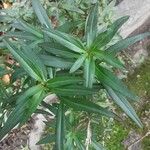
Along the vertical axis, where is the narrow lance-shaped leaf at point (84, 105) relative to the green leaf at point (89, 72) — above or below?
below

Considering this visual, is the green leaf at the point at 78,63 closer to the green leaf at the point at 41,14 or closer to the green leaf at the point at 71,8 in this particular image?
the green leaf at the point at 41,14

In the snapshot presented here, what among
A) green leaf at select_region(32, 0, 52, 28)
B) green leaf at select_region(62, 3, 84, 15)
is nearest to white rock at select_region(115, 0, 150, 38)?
green leaf at select_region(62, 3, 84, 15)

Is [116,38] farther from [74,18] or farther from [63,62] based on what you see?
[63,62]

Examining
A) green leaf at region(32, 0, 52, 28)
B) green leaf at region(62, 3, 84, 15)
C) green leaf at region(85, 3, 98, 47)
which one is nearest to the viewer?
green leaf at region(85, 3, 98, 47)

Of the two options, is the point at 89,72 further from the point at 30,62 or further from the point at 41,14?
the point at 41,14

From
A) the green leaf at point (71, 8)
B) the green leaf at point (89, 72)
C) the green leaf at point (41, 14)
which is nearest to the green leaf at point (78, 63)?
the green leaf at point (89, 72)

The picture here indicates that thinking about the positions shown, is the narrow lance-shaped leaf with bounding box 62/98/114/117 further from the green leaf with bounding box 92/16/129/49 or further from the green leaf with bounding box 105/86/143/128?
the green leaf with bounding box 92/16/129/49

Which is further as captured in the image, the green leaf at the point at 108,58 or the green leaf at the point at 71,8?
the green leaf at the point at 71,8
